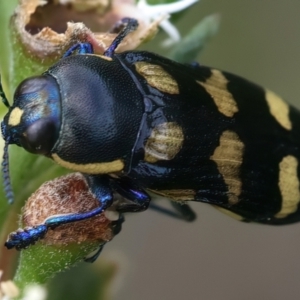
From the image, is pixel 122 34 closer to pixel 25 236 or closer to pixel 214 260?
pixel 25 236

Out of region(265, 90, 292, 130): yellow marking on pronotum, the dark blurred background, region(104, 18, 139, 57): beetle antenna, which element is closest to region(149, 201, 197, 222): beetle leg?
region(265, 90, 292, 130): yellow marking on pronotum

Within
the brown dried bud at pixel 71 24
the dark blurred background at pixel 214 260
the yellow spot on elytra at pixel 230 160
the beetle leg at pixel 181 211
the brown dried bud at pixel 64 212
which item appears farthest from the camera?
the dark blurred background at pixel 214 260

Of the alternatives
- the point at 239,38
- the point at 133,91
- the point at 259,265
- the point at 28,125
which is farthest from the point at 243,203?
the point at 259,265

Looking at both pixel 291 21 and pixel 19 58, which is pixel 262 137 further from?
pixel 291 21

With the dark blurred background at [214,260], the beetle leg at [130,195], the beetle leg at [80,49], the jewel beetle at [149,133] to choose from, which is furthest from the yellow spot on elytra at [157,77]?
the dark blurred background at [214,260]

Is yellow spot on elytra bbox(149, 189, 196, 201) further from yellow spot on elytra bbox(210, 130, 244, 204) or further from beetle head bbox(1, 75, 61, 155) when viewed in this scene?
beetle head bbox(1, 75, 61, 155)

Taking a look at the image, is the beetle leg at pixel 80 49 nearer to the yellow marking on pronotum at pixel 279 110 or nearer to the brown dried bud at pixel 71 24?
the brown dried bud at pixel 71 24

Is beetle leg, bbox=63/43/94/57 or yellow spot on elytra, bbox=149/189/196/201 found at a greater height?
beetle leg, bbox=63/43/94/57

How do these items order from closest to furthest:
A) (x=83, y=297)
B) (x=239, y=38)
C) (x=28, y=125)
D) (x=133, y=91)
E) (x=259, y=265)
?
1. (x=28, y=125)
2. (x=133, y=91)
3. (x=83, y=297)
4. (x=239, y=38)
5. (x=259, y=265)
